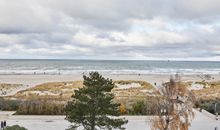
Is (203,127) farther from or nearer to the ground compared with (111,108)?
nearer to the ground

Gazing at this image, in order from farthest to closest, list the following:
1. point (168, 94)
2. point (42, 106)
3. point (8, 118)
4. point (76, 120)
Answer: point (42, 106) < point (8, 118) < point (168, 94) < point (76, 120)

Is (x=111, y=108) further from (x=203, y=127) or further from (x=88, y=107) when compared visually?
(x=203, y=127)

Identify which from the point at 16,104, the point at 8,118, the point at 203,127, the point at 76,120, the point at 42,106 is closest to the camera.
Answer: the point at 76,120

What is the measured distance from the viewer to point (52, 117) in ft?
94.5

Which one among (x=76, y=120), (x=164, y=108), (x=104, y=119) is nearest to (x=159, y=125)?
(x=164, y=108)

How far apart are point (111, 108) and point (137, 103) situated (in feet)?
49.7

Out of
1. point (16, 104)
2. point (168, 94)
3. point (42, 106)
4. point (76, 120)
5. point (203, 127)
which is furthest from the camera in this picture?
point (16, 104)

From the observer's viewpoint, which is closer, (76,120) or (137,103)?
(76,120)

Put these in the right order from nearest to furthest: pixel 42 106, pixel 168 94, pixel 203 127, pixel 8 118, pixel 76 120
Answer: pixel 76 120, pixel 168 94, pixel 203 127, pixel 8 118, pixel 42 106

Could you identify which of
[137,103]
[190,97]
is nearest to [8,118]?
[137,103]

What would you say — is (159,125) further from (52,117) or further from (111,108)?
(52,117)

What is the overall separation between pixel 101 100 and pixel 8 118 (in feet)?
46.5

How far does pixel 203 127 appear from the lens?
25.8 m

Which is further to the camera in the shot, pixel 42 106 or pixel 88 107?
pixel 42 106
